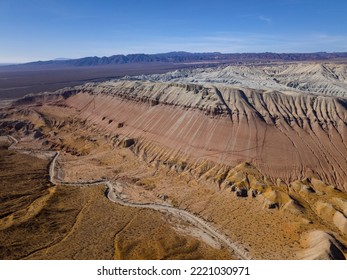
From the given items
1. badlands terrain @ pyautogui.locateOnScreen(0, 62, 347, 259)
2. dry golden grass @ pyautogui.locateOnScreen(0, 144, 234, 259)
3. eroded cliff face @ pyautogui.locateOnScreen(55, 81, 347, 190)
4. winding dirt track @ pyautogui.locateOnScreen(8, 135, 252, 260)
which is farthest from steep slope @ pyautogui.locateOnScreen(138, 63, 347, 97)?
dry golden grass @ pyautogui.locateOnScreen(0, 144, 234, 259)

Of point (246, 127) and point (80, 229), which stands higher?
point (246, 127)

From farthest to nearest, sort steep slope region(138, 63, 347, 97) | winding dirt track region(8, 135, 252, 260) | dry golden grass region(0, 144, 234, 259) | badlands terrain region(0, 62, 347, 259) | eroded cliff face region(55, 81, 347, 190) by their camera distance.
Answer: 1. steep slope region(138, 63, 347, 97)
2. eroded cliff face region(55, 81, 347, 190)
3. badlands terrain region(0, 62, 347, 259)
4. winding dirt track region(8, 135, 252, 260)
5. dry golden grass region(0, 144, 234, 259)

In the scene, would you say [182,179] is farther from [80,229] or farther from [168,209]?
[80,229]

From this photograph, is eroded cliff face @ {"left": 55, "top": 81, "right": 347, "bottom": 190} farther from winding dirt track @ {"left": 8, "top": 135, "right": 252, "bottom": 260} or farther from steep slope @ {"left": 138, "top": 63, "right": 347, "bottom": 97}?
steep slope @ {"left": 138, "top": 63, "right": 347, "bottom": 97}

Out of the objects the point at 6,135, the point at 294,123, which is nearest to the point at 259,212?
the point at 294,123

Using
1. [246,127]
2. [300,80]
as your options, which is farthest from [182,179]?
[300,80]

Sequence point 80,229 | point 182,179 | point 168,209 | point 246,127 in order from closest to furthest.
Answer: point 80,229
point 168,209
point 182,179
point 246,127

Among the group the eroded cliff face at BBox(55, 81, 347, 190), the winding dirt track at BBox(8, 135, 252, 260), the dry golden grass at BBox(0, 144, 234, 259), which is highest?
the eroded cliff face at BBox(55, 81, 347, 190)

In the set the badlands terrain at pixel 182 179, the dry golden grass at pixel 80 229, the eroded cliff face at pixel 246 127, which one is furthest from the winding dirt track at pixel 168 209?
the eroded cliff face at pixel 246 127

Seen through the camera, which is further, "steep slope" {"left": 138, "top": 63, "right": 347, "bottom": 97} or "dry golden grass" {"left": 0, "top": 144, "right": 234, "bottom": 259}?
"steep slope" {"left": 138, "top": 63, "right": 347, "bottom": 97}
